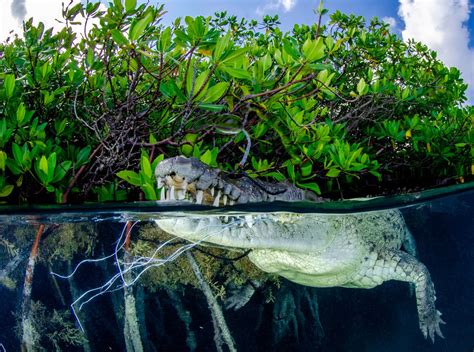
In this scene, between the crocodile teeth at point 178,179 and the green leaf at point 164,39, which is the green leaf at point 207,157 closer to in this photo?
the crocodile teeth at point 178,179

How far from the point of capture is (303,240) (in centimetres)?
321

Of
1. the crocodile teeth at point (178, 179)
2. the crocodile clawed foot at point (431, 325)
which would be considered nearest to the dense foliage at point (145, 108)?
the crocodile teeth at point (178, 179)

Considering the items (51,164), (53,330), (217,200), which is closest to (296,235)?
(217,200)

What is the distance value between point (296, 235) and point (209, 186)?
2.97ft

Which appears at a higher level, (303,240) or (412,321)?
(303,240)

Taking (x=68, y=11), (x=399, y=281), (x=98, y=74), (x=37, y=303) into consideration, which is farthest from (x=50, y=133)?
(x=399, y=281)

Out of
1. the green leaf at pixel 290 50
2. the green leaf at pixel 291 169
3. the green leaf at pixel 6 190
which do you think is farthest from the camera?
the green leaf at pixel 291 169

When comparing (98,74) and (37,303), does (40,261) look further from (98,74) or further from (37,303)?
(98,74)

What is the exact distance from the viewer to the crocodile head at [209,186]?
7.57ft

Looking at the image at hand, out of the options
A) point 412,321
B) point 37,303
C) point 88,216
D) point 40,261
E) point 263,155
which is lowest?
point 412,321

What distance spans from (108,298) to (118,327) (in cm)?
20

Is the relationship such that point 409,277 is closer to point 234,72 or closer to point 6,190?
point 234,72

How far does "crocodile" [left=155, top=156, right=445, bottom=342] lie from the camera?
2.59m

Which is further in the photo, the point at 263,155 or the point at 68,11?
the point at 263,155
